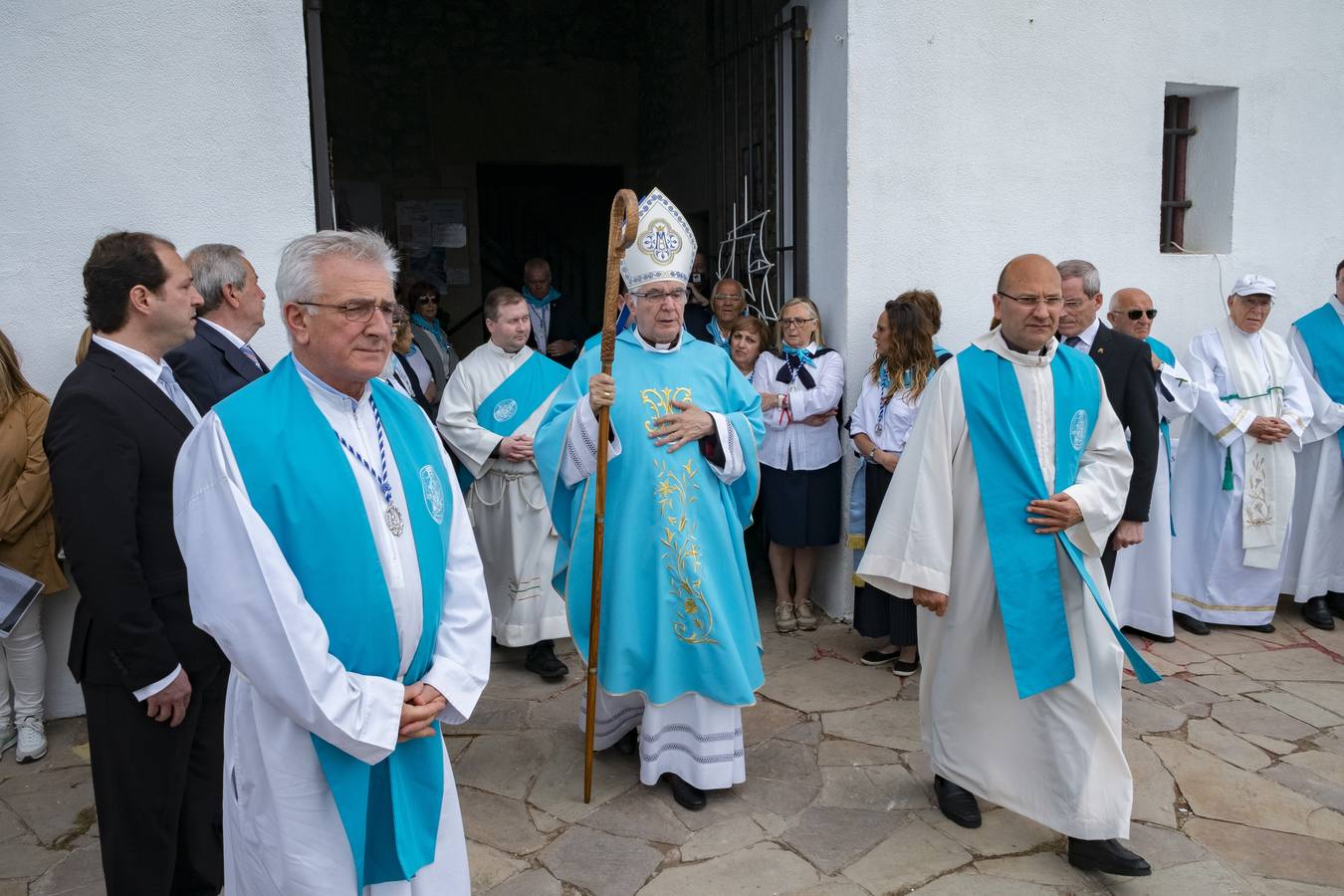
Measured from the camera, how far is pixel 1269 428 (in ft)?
18.8

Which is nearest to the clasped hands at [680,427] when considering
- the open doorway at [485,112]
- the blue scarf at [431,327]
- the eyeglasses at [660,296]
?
the eyeglasses at [660,296]

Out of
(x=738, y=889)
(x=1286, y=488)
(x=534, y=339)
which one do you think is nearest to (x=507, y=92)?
(x=534, y=339)

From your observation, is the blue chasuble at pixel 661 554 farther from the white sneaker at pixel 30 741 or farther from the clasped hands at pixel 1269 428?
the clasped hands at pixel 1269 428

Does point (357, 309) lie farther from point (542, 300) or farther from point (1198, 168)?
point (1198, 168)

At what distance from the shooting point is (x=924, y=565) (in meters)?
3.37

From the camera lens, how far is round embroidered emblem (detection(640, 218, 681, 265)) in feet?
12.3

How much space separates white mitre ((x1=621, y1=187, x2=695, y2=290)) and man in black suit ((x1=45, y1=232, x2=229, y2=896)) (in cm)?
155

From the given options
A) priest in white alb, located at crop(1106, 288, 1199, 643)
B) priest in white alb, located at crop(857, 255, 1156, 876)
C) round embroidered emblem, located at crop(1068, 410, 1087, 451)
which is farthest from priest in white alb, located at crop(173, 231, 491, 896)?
priest in white alb, located at crop(1106, 288, 1199, 643)

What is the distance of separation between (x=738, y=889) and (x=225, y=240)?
135 inches

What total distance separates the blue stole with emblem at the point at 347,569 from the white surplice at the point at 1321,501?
18.5ft

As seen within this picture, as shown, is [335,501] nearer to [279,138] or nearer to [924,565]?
[924,565]

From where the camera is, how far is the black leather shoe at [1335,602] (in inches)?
239

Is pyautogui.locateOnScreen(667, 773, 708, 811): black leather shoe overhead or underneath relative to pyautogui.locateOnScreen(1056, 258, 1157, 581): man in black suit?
underneath

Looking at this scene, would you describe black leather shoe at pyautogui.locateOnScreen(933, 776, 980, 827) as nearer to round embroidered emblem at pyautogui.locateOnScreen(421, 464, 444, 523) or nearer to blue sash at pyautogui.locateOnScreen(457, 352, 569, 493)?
round embroidered emblem at pyautogui.locateOnScreen(421, 464, 444, 523)
